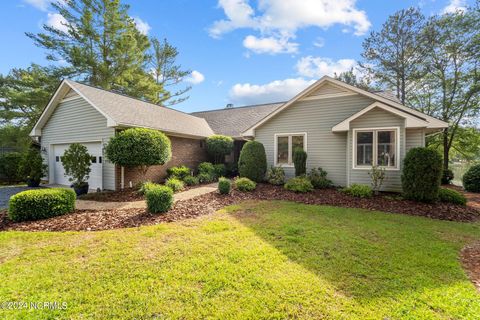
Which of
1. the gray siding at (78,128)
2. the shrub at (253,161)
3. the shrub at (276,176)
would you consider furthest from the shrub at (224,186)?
the gray siding at (78,128)

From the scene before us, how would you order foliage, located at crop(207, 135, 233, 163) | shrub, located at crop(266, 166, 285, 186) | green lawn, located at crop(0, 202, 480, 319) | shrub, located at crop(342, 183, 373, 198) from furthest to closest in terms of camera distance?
foliage, located at crop(207, 135, 233, 163)
shrub, located at crop(266, 166, 285, 186)
shrub, located at crop(342, 183, 373, 198)
green lawn, located at crop(0, 202, 480, 319)

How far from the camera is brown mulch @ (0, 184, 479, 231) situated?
5320 mm

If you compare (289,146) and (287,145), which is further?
(287,145)

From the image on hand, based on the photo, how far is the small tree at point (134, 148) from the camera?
859 cm

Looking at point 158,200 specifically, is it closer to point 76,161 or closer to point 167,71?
point 76,161

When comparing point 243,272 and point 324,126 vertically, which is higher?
point 324,126

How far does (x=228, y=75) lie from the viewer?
1708cm

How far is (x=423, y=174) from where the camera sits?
23.9 ft

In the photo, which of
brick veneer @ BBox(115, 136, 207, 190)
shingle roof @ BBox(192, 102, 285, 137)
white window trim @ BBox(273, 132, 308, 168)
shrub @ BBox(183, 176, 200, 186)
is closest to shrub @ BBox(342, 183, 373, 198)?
white window trim @ BBox(273, 132, 308, 168)

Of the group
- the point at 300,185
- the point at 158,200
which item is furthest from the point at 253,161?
the point at 158,200

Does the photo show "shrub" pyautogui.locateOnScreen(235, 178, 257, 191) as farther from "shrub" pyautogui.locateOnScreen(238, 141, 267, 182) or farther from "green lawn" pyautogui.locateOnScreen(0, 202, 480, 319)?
"green lawn" pyautogui.locateOnScreen(0, 202, 480, 319)

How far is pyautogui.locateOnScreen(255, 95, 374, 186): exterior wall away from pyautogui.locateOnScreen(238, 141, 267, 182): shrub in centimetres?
145

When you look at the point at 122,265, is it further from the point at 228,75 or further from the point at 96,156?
the point at 228,75

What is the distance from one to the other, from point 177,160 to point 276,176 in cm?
592
